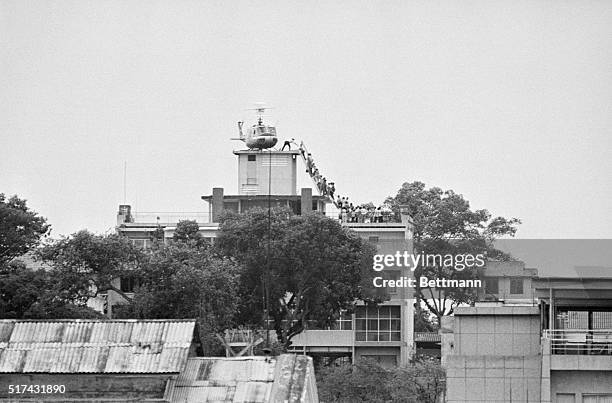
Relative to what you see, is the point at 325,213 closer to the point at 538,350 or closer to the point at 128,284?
the point at 128,284

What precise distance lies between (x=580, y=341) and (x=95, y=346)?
13.7 metres

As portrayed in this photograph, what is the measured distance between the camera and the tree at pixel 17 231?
99.9 m

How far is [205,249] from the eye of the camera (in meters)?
108

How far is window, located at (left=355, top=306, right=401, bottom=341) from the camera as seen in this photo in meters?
124

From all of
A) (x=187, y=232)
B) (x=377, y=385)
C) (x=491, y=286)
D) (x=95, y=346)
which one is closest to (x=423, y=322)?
(x=491, y=286)

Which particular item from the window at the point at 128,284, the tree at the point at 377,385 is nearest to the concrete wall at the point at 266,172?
the window at the point at 128,284

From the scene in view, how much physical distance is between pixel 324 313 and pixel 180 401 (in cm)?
5696

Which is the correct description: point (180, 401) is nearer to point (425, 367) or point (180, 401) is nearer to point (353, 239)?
point (425, 367)

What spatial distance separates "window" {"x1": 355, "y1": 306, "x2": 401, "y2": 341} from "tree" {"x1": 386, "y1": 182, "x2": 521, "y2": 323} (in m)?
11.3

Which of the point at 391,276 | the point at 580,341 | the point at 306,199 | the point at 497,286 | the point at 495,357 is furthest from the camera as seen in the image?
the point at 497,286

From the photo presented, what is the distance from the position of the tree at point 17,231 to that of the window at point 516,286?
35243 millimetres

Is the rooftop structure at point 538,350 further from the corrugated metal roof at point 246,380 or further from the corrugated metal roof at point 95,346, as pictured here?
the corrugated metal roof at point 95,346

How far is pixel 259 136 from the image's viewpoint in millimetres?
130375

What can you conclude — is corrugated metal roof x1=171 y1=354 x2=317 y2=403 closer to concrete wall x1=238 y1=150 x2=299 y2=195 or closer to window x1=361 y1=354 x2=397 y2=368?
window x1=361 y1=354 x2=397 y2=368
